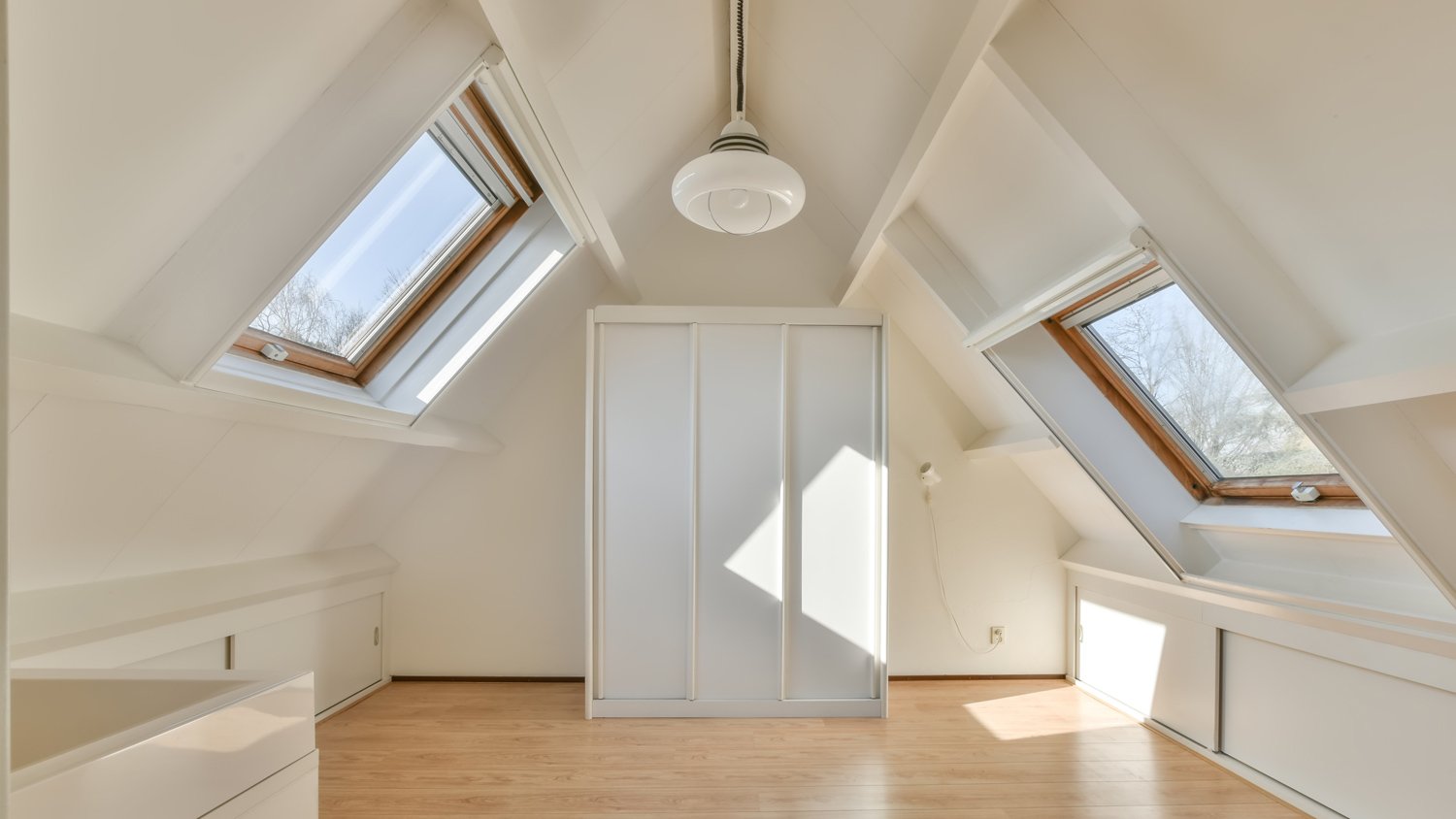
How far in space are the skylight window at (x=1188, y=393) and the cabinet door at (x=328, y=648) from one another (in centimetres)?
342

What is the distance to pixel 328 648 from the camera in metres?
3.58

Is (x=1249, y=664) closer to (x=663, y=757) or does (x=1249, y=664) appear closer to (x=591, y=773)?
(x=663, y=757)

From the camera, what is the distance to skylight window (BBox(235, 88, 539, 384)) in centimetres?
258

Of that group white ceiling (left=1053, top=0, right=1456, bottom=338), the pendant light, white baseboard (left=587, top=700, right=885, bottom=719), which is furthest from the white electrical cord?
white ceiling (left=1053, top=0, right=1456, bottom=338)

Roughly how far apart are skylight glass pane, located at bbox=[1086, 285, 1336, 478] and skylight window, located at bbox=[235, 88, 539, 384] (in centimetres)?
245

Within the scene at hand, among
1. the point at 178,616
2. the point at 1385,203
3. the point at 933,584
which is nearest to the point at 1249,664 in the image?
the point at 933,584

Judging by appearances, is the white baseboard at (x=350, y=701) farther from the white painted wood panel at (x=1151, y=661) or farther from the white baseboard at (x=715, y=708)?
the white painted wood panel at (x=1151, y=661)

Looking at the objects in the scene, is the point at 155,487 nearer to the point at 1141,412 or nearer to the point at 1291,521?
the point at 1141,412

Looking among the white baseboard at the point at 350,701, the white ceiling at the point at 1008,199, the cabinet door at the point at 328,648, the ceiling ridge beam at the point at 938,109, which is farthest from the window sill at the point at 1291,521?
the white baseboard at the point at 350,701

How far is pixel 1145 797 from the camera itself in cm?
273

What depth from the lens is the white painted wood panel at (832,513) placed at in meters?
3.57

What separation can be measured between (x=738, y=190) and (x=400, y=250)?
4.87 feet

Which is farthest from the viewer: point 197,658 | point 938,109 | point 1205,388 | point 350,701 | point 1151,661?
point 350,701

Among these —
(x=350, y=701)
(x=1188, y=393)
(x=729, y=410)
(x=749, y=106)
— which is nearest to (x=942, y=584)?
(x=729, y=410)
